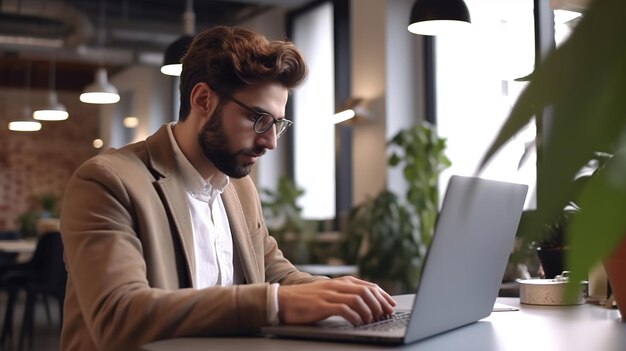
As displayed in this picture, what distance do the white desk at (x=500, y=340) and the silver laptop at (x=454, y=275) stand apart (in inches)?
0.7

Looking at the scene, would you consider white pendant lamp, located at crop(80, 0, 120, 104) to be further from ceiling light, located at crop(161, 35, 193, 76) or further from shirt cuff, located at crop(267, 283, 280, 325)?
shirt cuff, located at crop(267, 283, 280, 325)

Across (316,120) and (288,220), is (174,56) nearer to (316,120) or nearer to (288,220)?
(288,220)

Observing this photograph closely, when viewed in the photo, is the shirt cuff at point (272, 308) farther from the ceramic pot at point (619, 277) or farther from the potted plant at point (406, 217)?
the potted plant at point (406, 217)

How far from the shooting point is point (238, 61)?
6.25 ft

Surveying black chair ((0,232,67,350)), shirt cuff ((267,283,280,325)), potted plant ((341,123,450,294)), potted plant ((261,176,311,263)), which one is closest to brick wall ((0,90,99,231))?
potted plant ((261,176,311,263))

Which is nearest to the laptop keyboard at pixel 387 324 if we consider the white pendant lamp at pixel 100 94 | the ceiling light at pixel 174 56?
the ceiling light at pixel 174 56

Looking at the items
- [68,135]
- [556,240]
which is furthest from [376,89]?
[68,135]

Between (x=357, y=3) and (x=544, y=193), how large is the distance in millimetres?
7708

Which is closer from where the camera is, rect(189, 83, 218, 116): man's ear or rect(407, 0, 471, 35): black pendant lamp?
rect(189, 83, 218, 116): man's ear

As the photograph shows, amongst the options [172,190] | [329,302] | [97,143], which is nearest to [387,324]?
[329,302]

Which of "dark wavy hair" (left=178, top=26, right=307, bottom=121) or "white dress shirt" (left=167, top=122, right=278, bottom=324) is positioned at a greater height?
"dark wavy hair" (left=178, top=26, right=307, bottom=121)

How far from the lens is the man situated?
53.3 inches

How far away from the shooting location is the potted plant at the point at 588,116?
20cm

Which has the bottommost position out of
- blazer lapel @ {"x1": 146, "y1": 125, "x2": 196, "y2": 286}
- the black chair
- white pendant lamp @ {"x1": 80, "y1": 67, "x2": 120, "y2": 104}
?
the black chair
